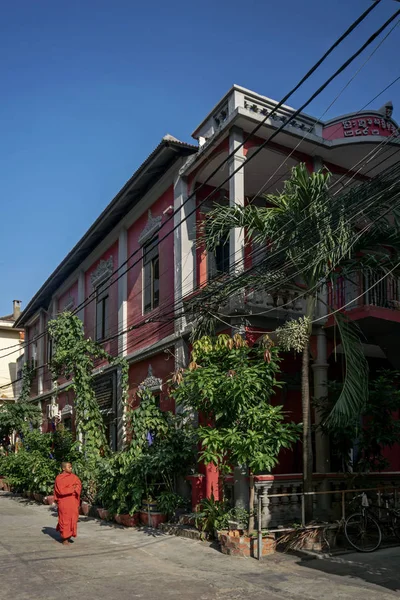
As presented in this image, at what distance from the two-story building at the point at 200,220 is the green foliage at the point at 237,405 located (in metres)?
1.52

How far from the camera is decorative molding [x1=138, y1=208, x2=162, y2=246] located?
55.0 feet

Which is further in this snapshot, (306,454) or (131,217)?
(131,217)

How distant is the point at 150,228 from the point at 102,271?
4.24 metres

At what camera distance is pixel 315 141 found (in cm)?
1374

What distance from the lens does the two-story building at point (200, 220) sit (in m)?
12.8

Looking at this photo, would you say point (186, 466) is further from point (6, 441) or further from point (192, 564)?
point (6, 441)

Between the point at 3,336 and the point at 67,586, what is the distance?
1442 inches

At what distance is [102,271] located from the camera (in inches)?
821

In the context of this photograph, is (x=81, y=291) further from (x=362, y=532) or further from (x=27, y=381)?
(x=362, y=532)

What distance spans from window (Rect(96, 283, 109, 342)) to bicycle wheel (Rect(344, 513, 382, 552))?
480 inches

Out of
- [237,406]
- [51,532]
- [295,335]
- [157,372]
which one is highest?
[295,335]

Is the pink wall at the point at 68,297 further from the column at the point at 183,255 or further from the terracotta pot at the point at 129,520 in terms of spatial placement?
the terracotta pot at the point at 129,520

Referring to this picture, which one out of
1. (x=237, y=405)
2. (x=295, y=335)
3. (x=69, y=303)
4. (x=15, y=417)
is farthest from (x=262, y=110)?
(x=15, y=417)

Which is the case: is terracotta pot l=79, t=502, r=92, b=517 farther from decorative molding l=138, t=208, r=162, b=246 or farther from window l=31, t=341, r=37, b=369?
window l=31, t=341, r=37, b=369
